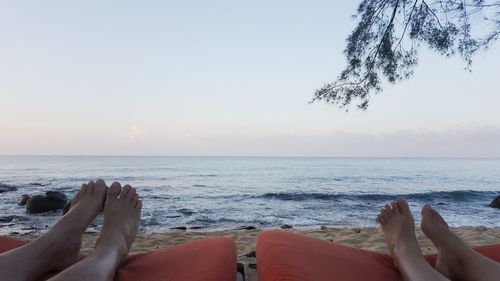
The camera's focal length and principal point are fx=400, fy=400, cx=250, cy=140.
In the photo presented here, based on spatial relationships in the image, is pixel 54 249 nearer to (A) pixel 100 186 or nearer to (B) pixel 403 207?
(A) pixel 100 186

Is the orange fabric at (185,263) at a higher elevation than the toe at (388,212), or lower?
lower

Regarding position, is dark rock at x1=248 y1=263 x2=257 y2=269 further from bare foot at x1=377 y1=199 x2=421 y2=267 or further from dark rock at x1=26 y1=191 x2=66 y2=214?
dark rock at x1=26 y1=191 x2=66 y2=214

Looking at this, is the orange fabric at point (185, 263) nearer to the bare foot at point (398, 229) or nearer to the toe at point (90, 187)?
the toe at point (90, 187)

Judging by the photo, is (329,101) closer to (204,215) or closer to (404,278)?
(404,278)

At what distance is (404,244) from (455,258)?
0.76ft

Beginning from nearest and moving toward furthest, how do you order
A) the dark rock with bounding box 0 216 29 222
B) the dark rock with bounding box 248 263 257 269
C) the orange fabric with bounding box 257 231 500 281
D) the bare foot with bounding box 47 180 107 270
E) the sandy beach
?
the orange fabric with bounding box 257 231 500 281 < the bare foot with bounding box 47 180 107 270 < the dark rock with bounding box 248 263 257 269 < the sandy beach < the dark rock with bounding box 0 216 29 222

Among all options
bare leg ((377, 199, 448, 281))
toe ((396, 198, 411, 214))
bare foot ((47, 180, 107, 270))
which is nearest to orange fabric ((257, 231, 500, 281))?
bare leg ((377, 199, 448, 281))

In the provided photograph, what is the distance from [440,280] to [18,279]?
53.2 inches

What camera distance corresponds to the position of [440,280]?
1.28 meters

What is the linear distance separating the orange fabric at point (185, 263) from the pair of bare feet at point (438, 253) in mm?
675

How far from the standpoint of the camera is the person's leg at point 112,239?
1231mm

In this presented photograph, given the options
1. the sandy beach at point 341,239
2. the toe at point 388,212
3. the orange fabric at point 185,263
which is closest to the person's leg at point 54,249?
the orange fabric at point 185,263

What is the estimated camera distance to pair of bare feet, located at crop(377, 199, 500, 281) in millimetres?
1390

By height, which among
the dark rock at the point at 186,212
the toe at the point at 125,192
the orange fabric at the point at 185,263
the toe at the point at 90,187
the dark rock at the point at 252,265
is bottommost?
the dark rock at the point at 186,212
